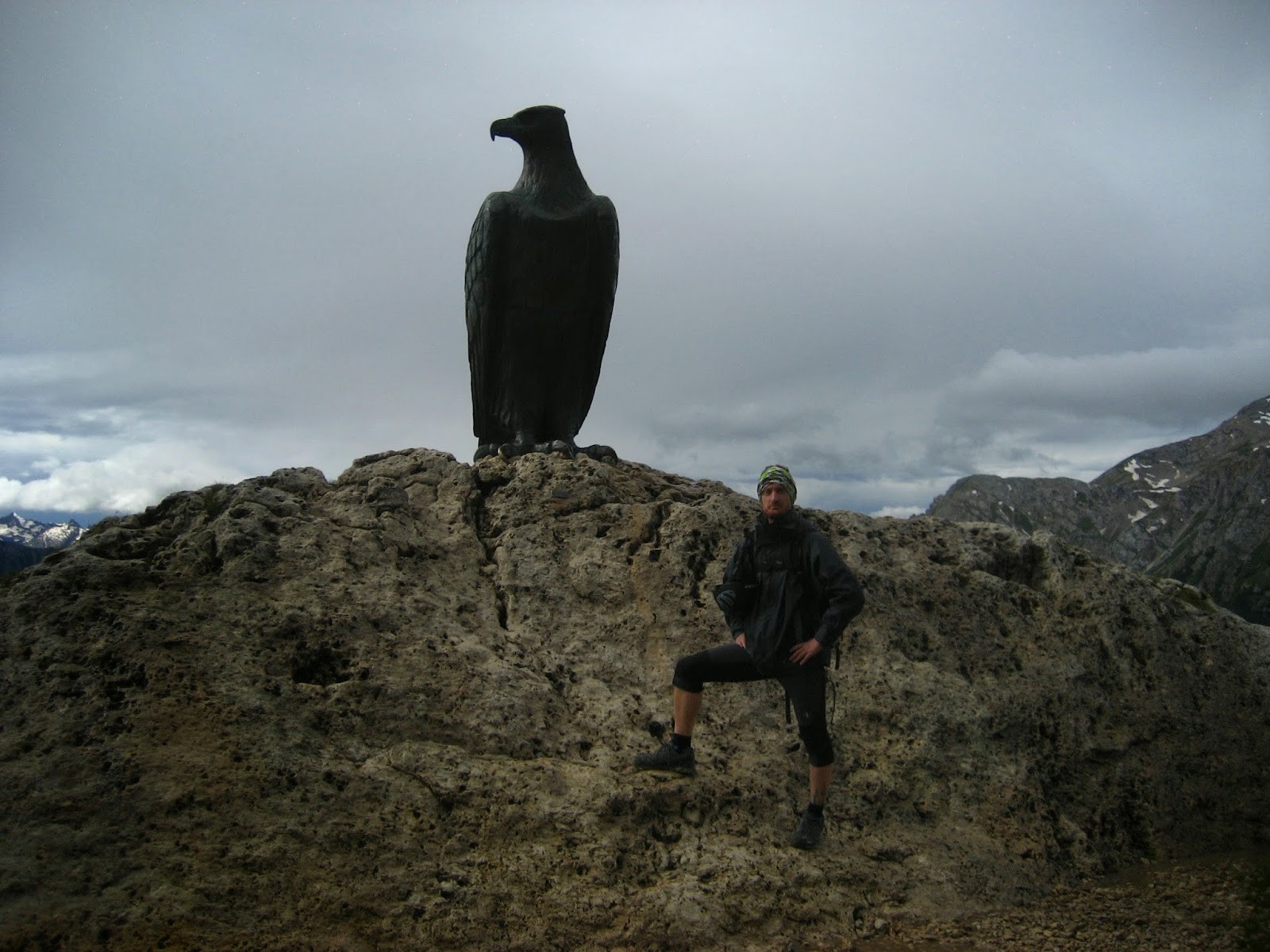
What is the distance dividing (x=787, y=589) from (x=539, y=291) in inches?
154

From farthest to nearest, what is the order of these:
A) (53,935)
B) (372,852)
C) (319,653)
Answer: (319,653)
(372,852)
(53,935)

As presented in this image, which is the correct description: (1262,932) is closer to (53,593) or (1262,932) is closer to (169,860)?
(169,860)

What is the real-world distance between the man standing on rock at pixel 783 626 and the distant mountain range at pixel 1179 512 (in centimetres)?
9972

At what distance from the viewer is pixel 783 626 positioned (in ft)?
14.4

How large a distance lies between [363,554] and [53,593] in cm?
158

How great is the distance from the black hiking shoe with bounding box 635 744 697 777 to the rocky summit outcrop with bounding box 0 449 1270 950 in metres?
0.07

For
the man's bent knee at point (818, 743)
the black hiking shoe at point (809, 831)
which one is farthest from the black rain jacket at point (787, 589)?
the black hiking shoe at point (809, 831)

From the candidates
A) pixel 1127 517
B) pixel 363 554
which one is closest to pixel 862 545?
pixel 363 554

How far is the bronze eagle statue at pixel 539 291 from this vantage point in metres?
7.21

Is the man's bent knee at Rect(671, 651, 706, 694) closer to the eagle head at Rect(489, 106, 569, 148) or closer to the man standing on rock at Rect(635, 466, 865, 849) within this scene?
the man standing on rock at Rect(635, 466, 865, 849)

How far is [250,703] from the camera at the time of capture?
4266 mm

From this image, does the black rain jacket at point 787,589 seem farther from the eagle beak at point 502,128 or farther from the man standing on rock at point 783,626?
the eagle beak at point 502,128

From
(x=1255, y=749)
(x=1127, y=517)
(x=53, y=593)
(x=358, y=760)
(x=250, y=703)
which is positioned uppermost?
(x=1127, y=517)

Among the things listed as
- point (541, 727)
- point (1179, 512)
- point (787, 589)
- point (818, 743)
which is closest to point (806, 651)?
point (787, 589)
